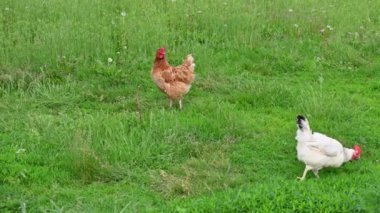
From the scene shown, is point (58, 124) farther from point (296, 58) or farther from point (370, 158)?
point (296, 58)

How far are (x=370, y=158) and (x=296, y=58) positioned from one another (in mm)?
3406

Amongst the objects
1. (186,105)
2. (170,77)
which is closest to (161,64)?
(170,77)

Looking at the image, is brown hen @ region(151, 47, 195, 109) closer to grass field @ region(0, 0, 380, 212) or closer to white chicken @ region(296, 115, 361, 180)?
grass field @ region(0, 0, 380, 212)

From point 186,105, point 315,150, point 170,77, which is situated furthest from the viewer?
point 186,105

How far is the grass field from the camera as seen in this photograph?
18.4ft

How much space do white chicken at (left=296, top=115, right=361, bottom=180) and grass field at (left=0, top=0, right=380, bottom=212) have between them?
185 millimetres

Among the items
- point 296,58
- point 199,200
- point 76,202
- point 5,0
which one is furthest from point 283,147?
point 5,0

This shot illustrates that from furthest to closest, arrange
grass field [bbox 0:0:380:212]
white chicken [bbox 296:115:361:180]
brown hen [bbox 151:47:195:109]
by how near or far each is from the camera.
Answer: brown hen [bbox 151:47:195:109] → white chicken [bbox 296:115:361:180] → grass field [bbox 0:0:380:212]

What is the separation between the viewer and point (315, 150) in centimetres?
596

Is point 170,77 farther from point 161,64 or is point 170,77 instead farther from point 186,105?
point 186,105

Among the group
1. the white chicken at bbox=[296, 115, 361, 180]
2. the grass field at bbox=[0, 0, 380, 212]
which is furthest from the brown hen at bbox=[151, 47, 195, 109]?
the white chicken at bbox=[296, 115, 361, 180]

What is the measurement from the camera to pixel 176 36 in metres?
9.90

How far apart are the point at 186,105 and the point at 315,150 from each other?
2.29 meters

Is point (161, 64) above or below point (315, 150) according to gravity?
above
